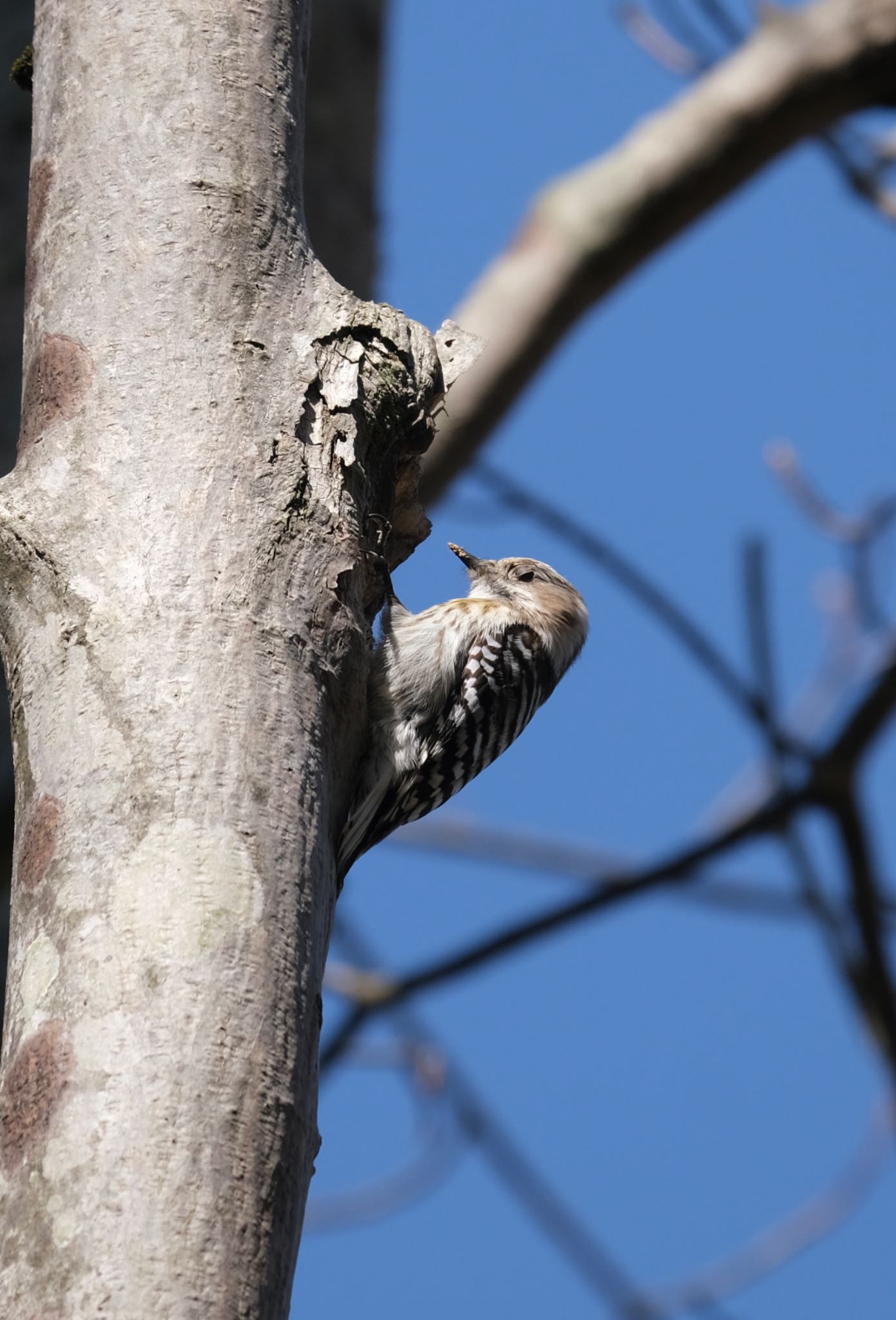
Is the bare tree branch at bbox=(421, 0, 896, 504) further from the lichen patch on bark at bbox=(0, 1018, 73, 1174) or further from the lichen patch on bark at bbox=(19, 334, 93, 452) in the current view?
the lichen patch on bark at bbox=(0, 1018, 73, 1174)

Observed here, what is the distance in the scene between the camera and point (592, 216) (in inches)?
229

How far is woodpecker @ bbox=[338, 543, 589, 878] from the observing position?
15.4ft

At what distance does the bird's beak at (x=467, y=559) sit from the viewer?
6.01 metres

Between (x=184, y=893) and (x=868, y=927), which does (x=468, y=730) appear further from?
(x=184, y=893)

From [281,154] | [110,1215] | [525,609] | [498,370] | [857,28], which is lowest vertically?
[525,609]

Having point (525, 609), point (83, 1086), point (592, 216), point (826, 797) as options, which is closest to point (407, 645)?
point (525, 609)

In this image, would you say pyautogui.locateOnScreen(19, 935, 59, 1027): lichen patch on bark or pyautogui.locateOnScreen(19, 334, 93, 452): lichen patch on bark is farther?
pyautogui.locateOnScreen(19, 334, 93, 452): lichen patch on bark

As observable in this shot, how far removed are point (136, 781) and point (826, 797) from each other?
247 cm

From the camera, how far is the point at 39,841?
2.36 meters

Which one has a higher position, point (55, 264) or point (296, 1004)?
point (55, 264)

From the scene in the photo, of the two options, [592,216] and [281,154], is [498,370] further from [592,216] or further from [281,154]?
[281,154]

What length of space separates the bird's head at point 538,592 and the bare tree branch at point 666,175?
0.54 meters

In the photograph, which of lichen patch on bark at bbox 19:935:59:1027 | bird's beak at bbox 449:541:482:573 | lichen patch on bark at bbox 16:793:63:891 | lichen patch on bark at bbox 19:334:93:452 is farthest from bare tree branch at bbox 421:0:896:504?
lichen patch on bark at bbox 19:935:59:1027

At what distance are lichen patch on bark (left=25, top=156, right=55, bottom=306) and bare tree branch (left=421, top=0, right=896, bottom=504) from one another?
8.76ft
